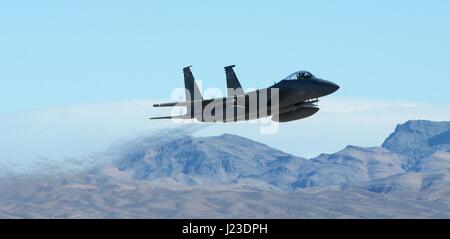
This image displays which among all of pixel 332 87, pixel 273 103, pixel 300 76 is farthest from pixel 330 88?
pixel 273 103

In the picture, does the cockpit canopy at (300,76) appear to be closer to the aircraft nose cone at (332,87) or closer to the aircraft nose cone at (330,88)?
the aircraft nose cone at (330,88)

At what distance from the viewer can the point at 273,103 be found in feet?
270

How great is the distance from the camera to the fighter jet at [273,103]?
81.2 m

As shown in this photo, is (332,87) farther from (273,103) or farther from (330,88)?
(273,103)

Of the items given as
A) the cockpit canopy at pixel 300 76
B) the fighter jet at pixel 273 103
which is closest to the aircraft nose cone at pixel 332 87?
the fighter jet at pixel 273 103

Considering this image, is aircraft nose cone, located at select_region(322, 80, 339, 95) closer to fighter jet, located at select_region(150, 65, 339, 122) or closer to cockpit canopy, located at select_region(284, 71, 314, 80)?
fighter jet, located at select_region(150, 65, 339, 122)

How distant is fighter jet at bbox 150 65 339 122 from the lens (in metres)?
81.2

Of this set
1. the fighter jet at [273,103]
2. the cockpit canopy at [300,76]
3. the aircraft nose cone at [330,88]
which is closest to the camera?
the aircraft nose cone at [330,88]

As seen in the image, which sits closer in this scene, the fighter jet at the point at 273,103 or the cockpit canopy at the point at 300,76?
the fighter jet at the point at 273,103
